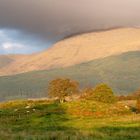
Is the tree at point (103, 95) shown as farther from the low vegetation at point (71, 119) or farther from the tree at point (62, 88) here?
the tree at point (62, 88)

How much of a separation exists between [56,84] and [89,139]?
10932 centimetres

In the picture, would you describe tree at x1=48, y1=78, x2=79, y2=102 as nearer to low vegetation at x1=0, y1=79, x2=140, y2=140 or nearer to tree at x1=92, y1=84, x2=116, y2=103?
low vegetation at x1=0, y1=79, x2=140, y2=140

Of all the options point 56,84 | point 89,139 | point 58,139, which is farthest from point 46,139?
point 56,84

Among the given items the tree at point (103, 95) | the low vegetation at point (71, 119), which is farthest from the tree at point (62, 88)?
the tree at point (103, 95)

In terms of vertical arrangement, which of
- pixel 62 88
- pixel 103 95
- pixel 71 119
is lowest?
pixel 71 119

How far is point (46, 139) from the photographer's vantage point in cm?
2836

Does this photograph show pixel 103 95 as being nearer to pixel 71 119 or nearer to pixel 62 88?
pixel 62 88

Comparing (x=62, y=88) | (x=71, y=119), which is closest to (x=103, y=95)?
(x=62, y=88)

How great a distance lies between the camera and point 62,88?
456ft

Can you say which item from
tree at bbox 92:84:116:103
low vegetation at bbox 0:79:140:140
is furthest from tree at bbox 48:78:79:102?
tree at bbox 92:84:116:103

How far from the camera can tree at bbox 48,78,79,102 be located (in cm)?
13788

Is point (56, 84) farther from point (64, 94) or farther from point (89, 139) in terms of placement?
point (89, 139)

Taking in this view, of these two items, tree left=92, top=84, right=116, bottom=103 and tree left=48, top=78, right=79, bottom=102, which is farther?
tree left=48, top=78, right=79, bottom=102

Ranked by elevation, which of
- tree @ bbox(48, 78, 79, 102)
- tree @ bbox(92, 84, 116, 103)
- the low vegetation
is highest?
tree @ bbox(48, 78, 79, 102)
